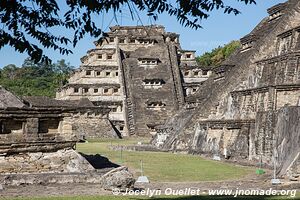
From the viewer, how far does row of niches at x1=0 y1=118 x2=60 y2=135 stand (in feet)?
45.9

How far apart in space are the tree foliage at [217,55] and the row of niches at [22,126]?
52270mm

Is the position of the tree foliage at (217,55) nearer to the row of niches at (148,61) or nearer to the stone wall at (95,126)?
the row of niches at (148,61)

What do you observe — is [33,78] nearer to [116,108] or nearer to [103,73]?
[103,73]

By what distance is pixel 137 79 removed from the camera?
4394 centimetres

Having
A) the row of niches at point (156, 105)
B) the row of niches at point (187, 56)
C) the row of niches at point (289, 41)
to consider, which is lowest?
the row of niches at point (156, 105)

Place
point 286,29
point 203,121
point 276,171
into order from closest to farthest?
1. point 276,171
2. point 203,121
3. point 286,29

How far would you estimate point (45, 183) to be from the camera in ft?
41.5

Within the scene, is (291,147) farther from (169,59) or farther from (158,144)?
(169,59)

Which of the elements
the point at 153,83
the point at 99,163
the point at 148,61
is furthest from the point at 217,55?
the point at 99,163

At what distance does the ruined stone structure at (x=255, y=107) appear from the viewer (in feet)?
55.7

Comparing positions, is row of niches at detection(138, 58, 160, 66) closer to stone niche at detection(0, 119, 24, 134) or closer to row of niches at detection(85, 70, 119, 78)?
row of niches at detection(85, 70, 119, 78)

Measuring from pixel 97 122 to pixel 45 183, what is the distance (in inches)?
1035

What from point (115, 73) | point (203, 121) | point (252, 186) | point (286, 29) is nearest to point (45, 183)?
point (252, 186)

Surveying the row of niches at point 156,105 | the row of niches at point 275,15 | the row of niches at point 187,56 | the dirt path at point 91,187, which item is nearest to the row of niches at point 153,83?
the row of niches at point 156,105
